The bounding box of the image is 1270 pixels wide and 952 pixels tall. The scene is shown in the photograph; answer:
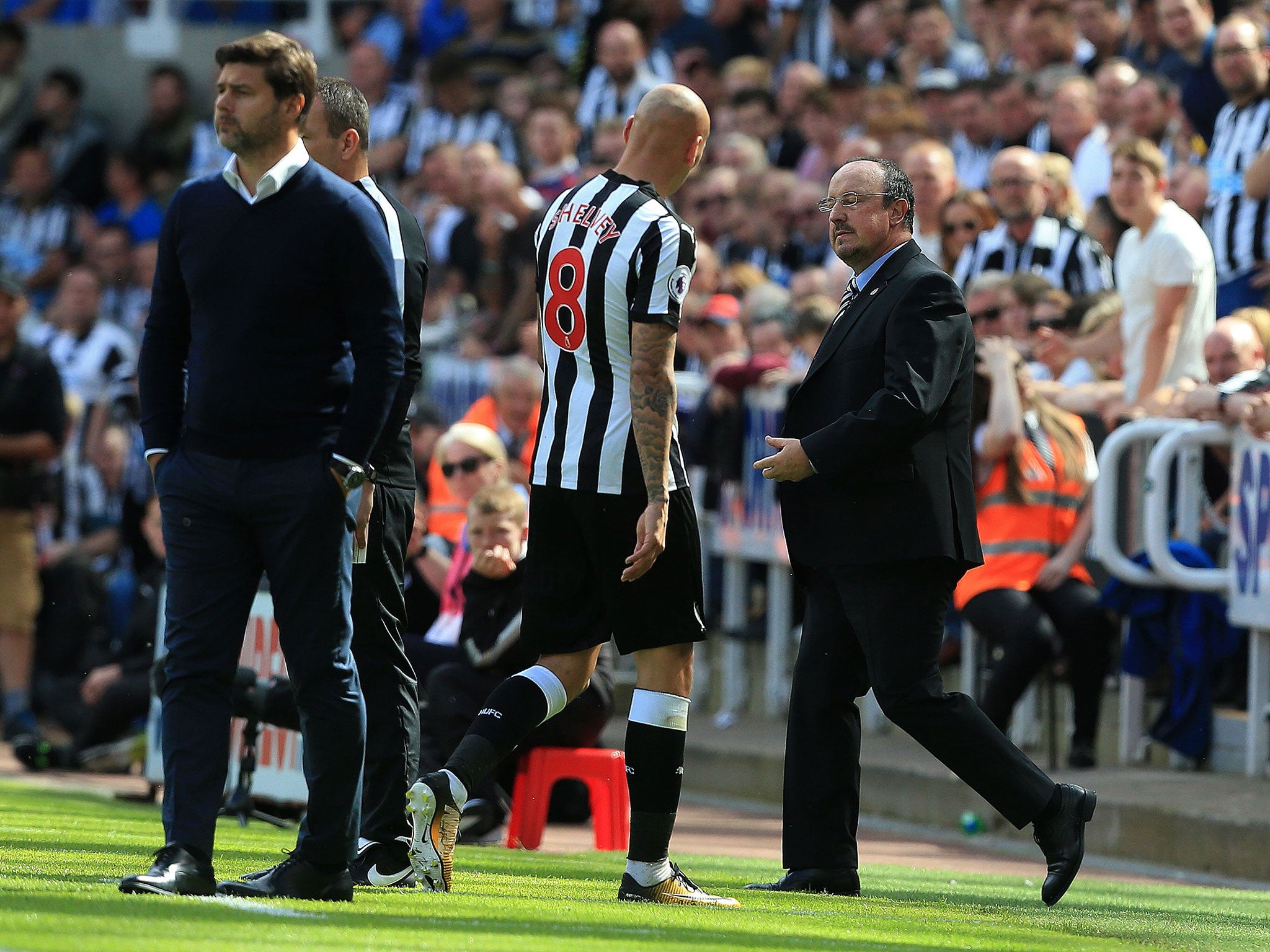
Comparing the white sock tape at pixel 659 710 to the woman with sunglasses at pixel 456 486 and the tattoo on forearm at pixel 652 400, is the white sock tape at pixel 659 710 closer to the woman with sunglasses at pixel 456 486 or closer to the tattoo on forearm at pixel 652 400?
the tattoo on forearm at pixel 652 400

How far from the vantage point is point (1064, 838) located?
22.6ft

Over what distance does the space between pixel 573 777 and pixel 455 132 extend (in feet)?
36.9

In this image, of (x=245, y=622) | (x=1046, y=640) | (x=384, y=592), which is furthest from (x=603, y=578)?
(x=1046, y=640)

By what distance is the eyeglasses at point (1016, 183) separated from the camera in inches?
470

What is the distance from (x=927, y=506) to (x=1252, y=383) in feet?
12.6

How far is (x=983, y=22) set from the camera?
1580 cm

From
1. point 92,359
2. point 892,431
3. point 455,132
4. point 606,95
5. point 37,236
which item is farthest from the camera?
point 37,236

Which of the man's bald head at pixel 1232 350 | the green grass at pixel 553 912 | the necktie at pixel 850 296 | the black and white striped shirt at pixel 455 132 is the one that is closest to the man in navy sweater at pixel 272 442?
the green grass at pixel 553 912

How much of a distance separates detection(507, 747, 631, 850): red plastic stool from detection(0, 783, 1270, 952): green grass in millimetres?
490

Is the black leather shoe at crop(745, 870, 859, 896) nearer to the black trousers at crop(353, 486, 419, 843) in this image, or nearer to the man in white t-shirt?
the black trousers at crop(353, 486, 419, 843)

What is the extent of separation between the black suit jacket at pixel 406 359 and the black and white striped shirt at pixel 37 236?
50.1 feet

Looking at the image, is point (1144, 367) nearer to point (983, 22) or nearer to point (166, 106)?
point (983, 22)

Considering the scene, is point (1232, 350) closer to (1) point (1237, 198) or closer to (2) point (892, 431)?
(1) point (1237, 198)

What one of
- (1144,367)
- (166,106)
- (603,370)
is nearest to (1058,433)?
(1144,367)
